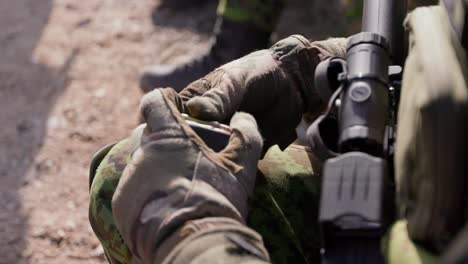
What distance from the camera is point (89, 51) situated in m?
2.54

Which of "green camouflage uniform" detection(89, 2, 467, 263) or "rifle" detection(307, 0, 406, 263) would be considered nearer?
"rifle" detection(307, 0, 406, 263)

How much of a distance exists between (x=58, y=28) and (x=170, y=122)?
185 centimetres

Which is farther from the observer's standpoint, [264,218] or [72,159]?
[72,159]

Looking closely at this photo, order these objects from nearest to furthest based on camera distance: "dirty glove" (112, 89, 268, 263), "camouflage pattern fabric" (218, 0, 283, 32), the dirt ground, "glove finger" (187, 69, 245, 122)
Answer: "dirty glove" (112, 89, 268, 263) → "glove finger" (187, 69, 245, 122) → the dirt ground → "camouflage pattern fabric" (218, 0, 283, 32)

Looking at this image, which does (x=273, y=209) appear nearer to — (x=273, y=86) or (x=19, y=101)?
(x=273, y=86)

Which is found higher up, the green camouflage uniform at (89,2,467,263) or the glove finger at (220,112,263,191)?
the glove finger at (220,112,263,191)

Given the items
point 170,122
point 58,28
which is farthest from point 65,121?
point 170,122

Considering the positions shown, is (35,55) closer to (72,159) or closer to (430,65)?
(72,159)

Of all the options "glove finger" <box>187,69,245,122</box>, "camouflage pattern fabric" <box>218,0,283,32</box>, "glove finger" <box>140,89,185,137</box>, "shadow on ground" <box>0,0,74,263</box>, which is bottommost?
"shadow on ground" <box>0,0,74,263</box>

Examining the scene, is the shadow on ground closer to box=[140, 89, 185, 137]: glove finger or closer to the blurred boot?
the blurred boot

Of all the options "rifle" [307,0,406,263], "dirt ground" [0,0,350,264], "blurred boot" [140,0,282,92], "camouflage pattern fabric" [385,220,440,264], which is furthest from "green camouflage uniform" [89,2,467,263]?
"blurred boot" [140,0,282,92]

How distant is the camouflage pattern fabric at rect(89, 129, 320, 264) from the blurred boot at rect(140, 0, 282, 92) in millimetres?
1271

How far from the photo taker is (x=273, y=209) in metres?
1.05

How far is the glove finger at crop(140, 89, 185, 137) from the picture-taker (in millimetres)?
924
